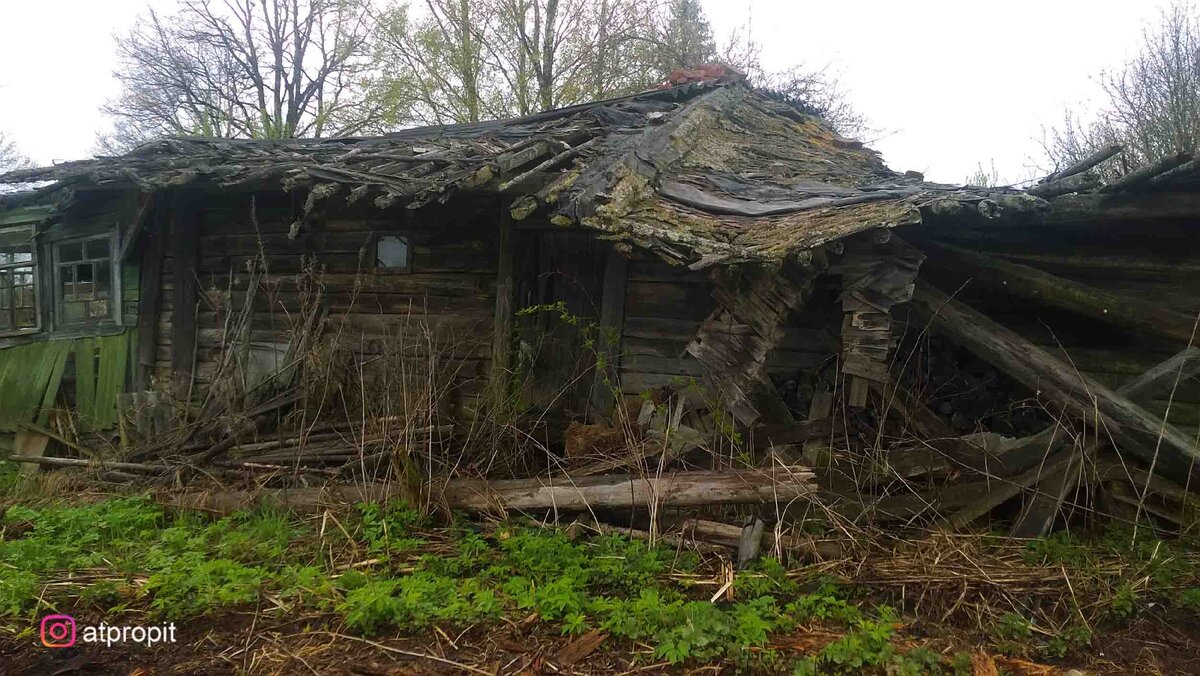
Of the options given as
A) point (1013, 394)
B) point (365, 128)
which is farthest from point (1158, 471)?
point (365, 128)

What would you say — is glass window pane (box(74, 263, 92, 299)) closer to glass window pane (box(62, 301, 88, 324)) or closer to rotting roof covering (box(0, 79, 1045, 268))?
glass window pane (box(62, 301, 88, 324))

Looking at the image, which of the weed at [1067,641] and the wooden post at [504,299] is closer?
the weed at [1067,641]

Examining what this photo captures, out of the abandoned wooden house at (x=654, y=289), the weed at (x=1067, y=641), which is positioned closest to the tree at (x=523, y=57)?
the abandoned wooden house at (x=654, y=289)

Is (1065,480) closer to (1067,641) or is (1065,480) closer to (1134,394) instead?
(1134,394)

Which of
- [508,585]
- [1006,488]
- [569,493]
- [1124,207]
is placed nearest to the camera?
[508,585]

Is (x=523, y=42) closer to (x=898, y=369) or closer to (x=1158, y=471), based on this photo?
(x=898, y=369)

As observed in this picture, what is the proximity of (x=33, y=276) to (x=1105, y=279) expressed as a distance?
36.6 feet

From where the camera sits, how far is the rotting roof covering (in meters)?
4.43

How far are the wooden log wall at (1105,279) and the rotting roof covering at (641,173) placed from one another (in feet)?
1.98

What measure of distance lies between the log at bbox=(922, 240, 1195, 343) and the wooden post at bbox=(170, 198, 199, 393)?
7259 mm

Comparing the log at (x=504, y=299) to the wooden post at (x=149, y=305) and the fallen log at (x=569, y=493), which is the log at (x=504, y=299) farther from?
the wooden post at (x=149, y=305)

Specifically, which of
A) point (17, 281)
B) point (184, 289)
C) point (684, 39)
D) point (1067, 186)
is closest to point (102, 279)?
point (184, 289)

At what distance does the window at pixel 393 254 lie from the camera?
7270 mm

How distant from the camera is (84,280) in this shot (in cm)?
880
